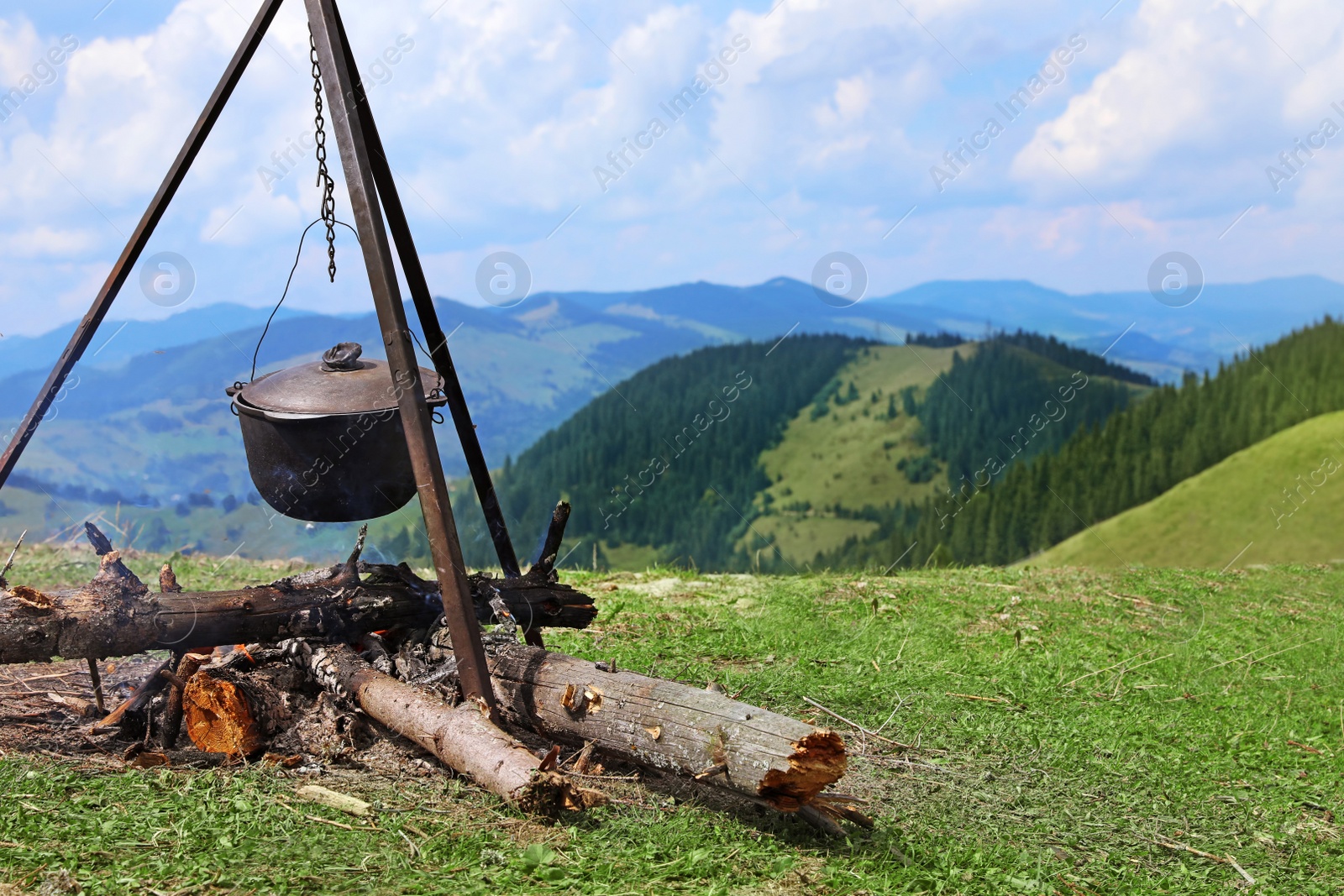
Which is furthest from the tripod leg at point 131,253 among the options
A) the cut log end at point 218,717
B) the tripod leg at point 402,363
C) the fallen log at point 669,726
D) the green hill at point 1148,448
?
the green hill at point 1148,448

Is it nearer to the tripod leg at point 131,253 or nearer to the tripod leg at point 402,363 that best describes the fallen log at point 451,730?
the tripod leg at point 402,363

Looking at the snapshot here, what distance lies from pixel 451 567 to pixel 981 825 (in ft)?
8.40

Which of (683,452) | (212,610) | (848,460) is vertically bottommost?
(848,460)

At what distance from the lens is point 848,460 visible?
9006cm

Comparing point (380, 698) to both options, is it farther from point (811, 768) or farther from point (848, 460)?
point (848, 460)

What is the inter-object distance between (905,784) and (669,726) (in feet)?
4.32

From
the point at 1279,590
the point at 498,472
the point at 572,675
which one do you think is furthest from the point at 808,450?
the point at 572,675

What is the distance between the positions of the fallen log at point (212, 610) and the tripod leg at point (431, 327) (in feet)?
1.24

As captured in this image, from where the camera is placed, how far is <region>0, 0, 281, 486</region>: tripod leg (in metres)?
5.18

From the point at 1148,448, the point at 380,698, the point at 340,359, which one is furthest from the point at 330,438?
the point at 1148,448

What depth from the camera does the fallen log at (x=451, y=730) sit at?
11.9 feet

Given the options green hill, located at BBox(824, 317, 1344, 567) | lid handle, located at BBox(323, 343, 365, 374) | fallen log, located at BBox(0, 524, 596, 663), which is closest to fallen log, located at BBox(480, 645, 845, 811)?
fallen log, located at BBox(0, 524, 596, 663)

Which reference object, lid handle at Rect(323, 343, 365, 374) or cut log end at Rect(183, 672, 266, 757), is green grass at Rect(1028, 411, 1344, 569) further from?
cut log end at Rect(183, 672, 266, 757)

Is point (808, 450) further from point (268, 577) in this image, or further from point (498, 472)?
point (268, 577)
